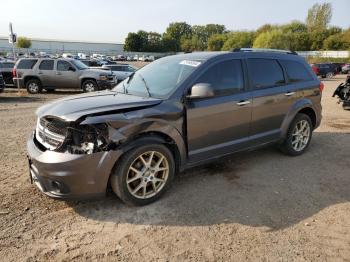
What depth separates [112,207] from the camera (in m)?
4.06

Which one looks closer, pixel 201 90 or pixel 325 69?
pixel 201 90

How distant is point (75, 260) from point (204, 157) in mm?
2189

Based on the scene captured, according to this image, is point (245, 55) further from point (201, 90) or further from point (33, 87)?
point (33, 87)

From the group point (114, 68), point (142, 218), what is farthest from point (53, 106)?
point (114, 68)

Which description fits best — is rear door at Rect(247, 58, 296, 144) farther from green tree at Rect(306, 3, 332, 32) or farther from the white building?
the white building

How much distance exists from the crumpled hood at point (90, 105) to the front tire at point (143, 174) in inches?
21.7

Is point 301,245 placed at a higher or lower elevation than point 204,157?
lower

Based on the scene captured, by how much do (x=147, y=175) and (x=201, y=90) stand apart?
4.09 feet

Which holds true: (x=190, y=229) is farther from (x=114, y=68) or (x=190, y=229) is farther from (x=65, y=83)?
(x=114, y=68)

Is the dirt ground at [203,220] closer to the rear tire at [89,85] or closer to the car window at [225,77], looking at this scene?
the car window at [225,77]

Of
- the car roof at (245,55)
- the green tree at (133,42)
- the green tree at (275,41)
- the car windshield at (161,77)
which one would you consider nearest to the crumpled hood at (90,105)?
the car windshield at (161,77)

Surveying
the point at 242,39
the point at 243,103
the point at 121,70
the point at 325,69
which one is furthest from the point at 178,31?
the point at 243,103

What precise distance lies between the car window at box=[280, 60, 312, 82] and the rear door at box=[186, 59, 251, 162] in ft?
4.11

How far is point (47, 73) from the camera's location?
1609 cm
